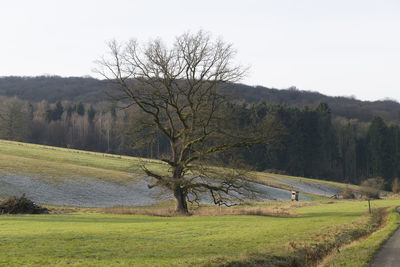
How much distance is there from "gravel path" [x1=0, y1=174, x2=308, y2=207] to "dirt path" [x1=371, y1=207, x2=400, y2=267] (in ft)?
66.4

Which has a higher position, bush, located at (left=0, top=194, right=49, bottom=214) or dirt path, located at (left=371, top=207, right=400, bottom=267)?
Answer: dirt path, located at (left=371, top=207, right=400, bottom=267)

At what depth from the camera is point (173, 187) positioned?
106 feet

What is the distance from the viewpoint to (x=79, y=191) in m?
47.0

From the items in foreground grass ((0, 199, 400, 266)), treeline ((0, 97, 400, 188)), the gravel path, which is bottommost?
the gravel path

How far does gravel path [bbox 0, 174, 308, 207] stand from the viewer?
4200 cm

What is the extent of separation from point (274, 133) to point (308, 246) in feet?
49.4

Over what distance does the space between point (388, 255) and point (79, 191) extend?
125 ft

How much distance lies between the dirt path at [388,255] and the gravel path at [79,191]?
66.4 feet

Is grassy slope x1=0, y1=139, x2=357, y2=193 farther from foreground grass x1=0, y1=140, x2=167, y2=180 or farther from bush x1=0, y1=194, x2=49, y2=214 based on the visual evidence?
bush x1=0, y1=194, x2=49, y2=214

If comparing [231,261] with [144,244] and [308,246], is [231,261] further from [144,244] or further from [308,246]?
[308,246]

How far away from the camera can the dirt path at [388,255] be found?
46.2 feet

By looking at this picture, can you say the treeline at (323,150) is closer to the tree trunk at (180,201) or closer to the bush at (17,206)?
the tree trunk at (180,201)

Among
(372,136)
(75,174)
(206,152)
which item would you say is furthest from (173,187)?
(372,136)

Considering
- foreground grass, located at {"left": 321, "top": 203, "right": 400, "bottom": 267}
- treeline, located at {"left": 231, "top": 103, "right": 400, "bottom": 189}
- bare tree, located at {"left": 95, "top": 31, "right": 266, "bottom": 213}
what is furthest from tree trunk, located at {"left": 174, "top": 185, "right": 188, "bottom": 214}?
treeline, located at {"left": 231, "top": 103, "right": 400, "bottom": 189}
